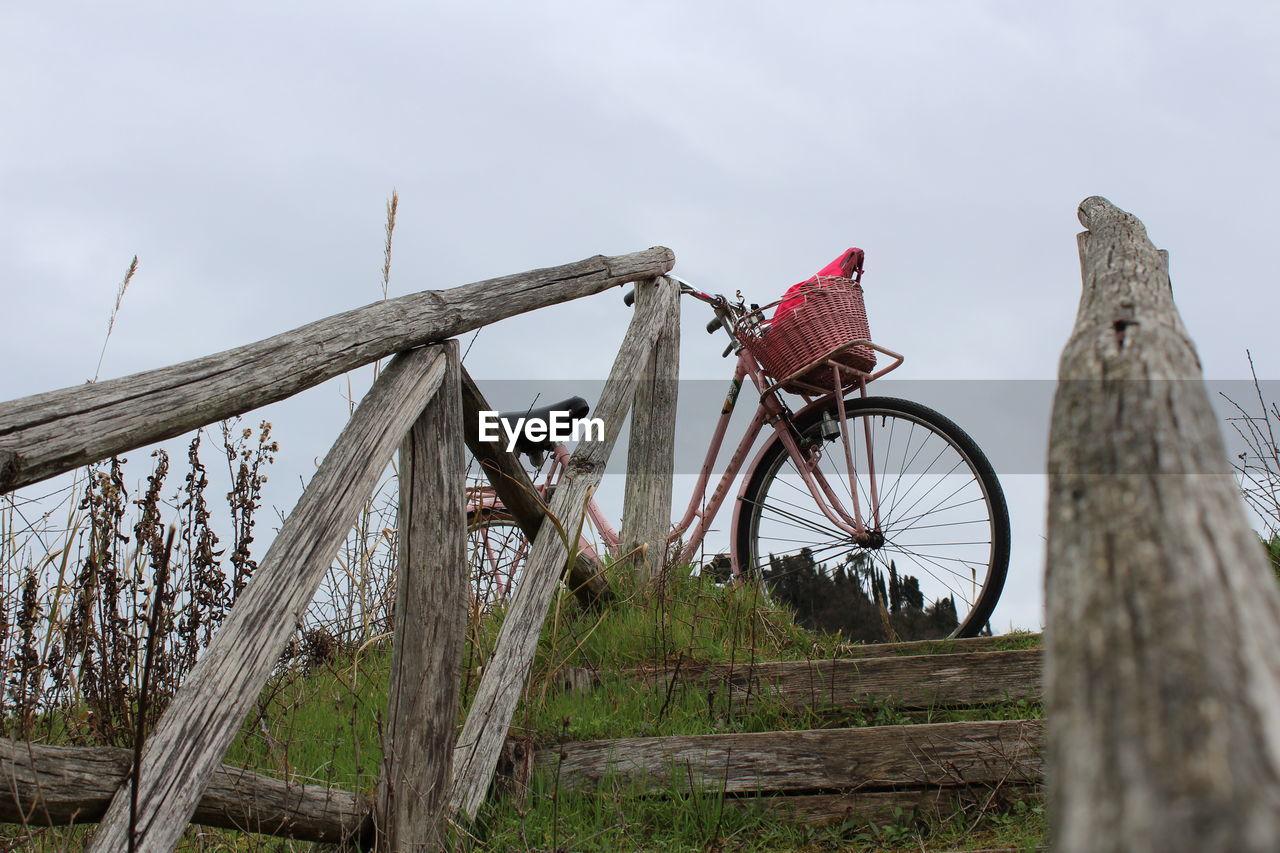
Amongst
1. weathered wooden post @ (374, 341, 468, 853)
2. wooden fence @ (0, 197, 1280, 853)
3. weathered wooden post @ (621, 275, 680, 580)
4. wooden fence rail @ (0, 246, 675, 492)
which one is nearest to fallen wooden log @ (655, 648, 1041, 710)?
wooden fence @ (0, 197, 1280, 853)

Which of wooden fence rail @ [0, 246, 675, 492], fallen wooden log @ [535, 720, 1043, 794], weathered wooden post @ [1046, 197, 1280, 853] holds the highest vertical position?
wooden fence rail @ [0, 246, 675, 492]

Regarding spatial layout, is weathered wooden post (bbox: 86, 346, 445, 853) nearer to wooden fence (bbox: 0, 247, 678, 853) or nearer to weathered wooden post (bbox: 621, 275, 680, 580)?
wooden fence (bbox: 0, 247, 678, 853)

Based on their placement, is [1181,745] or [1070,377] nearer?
[1181,745]

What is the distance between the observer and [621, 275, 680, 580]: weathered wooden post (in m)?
4.10

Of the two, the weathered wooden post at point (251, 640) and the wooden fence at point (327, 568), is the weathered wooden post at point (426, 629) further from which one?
the weathered wooden post at point (251, 640)

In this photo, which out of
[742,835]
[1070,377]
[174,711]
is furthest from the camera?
[742,835]

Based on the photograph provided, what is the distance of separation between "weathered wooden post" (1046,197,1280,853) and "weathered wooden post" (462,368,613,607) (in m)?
1.91

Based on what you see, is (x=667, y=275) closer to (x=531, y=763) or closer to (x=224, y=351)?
(x=531, y=763)

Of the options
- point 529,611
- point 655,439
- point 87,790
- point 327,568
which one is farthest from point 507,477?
point 87,790

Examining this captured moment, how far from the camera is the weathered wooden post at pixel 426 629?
90.9 inches

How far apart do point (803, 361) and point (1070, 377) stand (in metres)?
3.10

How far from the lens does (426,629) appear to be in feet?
7.75

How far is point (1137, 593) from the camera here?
0.69 metres

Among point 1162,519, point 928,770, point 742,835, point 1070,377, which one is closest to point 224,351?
point 1070,377
